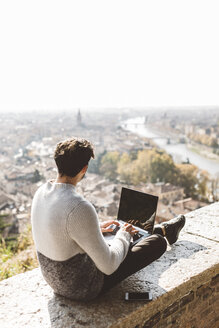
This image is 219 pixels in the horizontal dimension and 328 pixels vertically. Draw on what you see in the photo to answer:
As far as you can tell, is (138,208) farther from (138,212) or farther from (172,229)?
(172,229)

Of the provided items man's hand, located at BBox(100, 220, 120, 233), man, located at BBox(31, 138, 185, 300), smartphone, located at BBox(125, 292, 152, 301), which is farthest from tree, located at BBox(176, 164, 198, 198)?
man, located at BBox(31, 138, 185, 300)

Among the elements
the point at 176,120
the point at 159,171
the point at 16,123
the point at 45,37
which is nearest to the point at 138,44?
the point at 176,120

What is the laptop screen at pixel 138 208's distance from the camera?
5.16ft

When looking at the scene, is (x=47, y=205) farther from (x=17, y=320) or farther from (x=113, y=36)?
(x=113, y=36)

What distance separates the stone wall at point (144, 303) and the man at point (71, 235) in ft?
0.26

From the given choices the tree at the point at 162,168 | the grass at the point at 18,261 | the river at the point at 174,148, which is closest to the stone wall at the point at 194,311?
the grass at the point at 18,261

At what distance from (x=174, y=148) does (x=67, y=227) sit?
1966 cm

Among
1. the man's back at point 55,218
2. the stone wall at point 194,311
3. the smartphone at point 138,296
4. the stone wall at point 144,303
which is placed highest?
the man's back at point 55,218

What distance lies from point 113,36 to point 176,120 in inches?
267

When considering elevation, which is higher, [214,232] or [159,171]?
[214,232]

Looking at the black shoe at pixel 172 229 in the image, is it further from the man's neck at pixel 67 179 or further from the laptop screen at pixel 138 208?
the man's neck at pixel 67 179

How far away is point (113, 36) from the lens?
1817 cm

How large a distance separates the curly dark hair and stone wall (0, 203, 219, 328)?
1.84ft

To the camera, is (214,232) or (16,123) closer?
(214,232)
